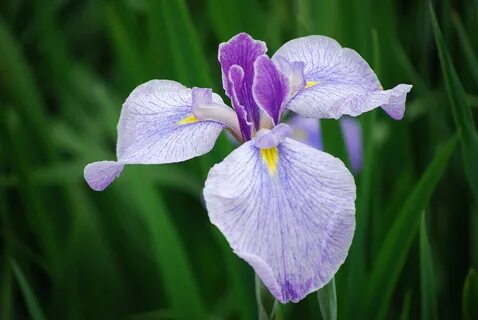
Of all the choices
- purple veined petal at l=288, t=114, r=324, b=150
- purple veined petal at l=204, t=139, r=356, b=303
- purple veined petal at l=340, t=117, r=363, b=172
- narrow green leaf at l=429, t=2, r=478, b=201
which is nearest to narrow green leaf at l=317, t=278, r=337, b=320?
purple veined petal at l=204, t=139, r=356, b=303

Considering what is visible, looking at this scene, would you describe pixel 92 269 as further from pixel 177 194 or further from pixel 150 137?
pixel 150 137

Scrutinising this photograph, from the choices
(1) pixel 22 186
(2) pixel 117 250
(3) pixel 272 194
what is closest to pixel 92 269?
(2) pixel 117 250

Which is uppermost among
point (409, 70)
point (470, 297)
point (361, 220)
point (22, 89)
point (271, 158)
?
point (22, 89)

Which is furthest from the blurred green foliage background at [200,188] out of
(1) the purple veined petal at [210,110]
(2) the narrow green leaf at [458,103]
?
(1) the purple veined petal at [210,110]

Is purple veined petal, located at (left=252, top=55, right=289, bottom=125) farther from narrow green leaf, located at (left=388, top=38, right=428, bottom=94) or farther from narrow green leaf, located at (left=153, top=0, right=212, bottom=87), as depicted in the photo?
narrow green leaf, located at (left=388, top=38, right=428, bottom=94)

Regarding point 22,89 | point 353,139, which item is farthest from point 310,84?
point 22,89

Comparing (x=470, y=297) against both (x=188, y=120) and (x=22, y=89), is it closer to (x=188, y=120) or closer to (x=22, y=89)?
(x=188, y=120)

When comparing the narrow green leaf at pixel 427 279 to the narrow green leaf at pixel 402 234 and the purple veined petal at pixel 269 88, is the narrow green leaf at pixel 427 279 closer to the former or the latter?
the narrow green leaf at pixel 402 234
